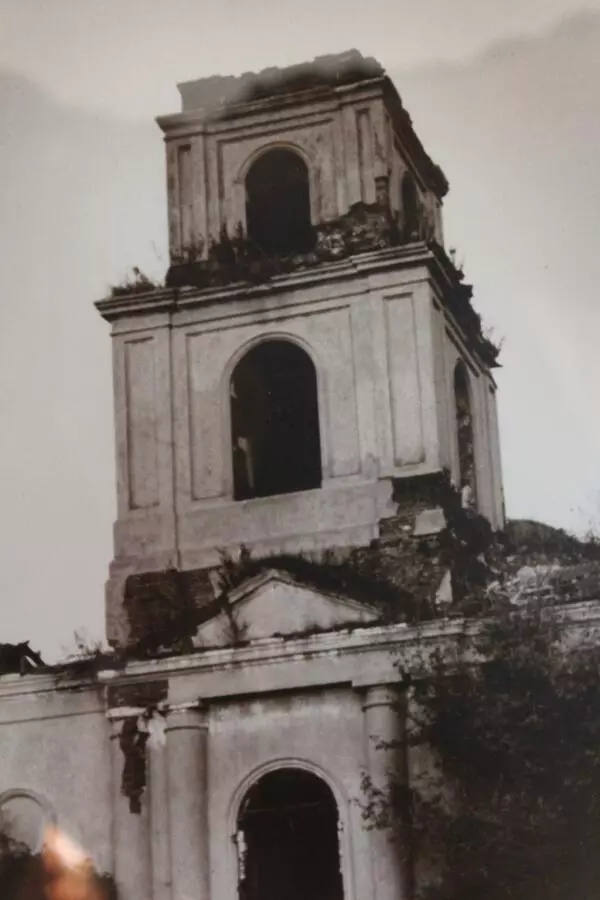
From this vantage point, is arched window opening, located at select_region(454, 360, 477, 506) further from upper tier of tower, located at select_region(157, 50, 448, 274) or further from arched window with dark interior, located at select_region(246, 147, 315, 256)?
arched window with dark interior, located at select_region(246, 147, 315, 256)

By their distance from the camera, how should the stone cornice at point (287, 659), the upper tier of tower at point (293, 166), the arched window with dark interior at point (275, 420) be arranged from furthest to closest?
the upper tier of tower at point (293, 166)
the arched window with dark interior at point (275, 420)
the stone cornice at point (287, 659)

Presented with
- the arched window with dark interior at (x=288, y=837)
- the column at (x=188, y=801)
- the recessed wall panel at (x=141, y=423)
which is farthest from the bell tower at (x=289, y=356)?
the arched window with dark interior at (x=288, y=837)

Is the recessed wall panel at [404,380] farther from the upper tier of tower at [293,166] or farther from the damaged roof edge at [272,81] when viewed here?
the damaged roof edge at [272,81]

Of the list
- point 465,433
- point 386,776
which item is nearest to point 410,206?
point 465,433

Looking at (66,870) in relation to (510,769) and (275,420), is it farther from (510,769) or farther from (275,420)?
(275,420)

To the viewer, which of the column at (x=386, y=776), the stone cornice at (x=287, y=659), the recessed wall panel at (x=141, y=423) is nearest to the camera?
the column at (x=386, y=776)

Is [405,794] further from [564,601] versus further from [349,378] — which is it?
[349,378]
